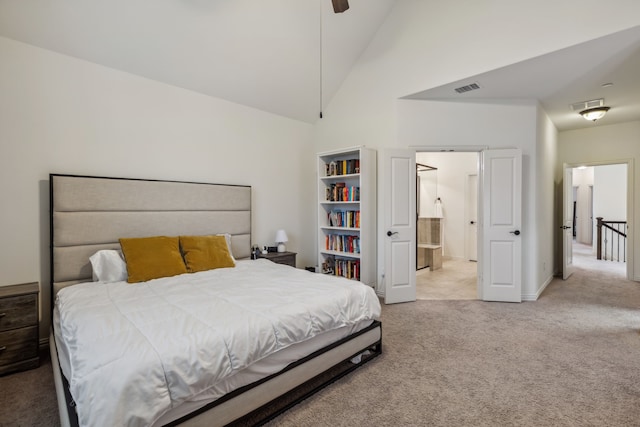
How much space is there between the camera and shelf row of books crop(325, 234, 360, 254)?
14.9 feet

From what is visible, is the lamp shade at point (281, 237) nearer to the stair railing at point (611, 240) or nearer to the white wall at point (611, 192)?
the stair railing at point (611, 240)

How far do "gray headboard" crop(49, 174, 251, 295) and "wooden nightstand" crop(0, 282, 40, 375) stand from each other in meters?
0.34

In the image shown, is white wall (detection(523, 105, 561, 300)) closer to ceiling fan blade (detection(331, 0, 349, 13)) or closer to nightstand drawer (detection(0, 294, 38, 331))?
ceiling fan blade (detection(331, 0, 349, 13))

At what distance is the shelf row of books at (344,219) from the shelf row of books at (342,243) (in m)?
0.18

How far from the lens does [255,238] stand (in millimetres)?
4566

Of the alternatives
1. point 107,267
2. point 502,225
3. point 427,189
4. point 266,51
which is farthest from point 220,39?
point 427,189

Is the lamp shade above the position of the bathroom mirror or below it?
below

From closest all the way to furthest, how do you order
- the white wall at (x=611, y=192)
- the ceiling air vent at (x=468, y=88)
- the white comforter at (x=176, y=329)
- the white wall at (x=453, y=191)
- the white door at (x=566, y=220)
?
the white comforter at (x=176, y=329), the ceiling air vent at (x=468, y=88), the white door at (x=566, y=220), the white wall at (x=453, y=191), the white wall at (x=611, y=192)

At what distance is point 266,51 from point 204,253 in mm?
2624

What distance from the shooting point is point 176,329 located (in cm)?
168

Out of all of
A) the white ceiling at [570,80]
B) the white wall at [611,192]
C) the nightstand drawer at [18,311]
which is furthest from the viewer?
the white wall at [611,192]

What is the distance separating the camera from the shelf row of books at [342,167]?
453cm

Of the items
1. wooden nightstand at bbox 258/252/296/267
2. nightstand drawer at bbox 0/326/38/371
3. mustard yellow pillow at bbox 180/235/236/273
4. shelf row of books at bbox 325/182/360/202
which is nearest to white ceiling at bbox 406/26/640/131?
shelf row of books at bbox 325/182/360/202

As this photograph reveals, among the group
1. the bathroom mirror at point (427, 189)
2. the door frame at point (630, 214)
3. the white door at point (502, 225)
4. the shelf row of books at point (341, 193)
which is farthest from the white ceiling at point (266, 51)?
the bathroom mirror at point (427, 189)
